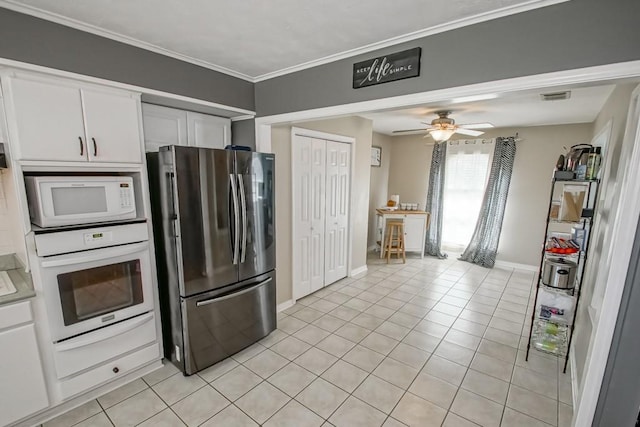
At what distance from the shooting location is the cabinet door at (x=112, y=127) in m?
1.83

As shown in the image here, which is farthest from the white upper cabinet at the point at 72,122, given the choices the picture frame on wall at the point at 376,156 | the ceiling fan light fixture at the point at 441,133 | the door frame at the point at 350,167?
the picture frame on wall at the point at 376,156

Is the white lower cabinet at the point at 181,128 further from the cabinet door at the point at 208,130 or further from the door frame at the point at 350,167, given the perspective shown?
the door frame at the point at 350,167

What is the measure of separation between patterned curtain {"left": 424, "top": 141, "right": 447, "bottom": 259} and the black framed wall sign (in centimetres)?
384

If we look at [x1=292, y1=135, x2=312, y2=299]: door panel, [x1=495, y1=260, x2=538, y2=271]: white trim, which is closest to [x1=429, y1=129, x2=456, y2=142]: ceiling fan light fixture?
[x1=292, y1=135, x2=312, y2=299]: door panel

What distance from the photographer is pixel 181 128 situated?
254 centimetres

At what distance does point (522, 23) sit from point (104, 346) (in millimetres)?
3261

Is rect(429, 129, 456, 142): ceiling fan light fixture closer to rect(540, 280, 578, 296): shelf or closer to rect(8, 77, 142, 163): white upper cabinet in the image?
rect(540, 280, 578, 296): shelf

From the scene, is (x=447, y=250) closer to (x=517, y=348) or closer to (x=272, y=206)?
(x=517, y=348)

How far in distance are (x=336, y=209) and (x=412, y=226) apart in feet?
6.85

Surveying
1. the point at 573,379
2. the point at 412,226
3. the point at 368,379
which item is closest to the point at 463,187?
the point at 412,226

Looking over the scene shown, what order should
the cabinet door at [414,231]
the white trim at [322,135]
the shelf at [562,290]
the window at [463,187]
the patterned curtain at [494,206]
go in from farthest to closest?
the cabinet door at [414,231] < the window at [463,187] < the patterned curtain at [494,206] < the white trim at [322,135] < the shelf at [562,290]

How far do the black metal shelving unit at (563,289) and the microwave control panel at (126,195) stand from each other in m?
3.23

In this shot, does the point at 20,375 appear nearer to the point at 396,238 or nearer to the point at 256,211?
the point at 256,211

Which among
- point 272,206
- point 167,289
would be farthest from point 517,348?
point 167,289
